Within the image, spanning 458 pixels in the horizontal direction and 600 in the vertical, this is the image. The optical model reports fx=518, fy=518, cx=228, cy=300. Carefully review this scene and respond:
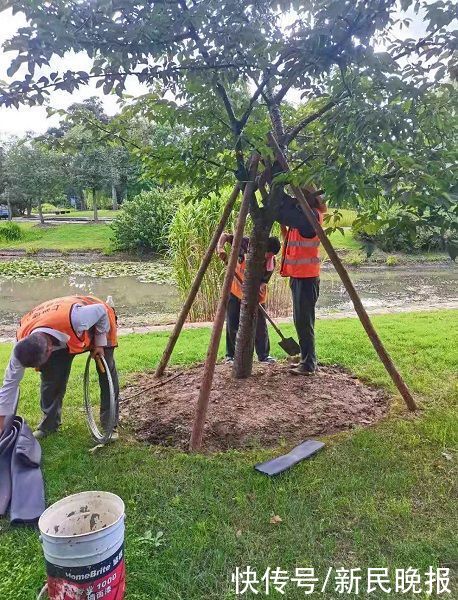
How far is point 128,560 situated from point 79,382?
261 cm

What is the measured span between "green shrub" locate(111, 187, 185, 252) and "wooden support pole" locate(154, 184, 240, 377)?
41.9 ft

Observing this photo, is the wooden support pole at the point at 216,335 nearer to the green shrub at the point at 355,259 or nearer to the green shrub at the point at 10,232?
the green shrub at the point at 355,259

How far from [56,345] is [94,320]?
29 centimetres

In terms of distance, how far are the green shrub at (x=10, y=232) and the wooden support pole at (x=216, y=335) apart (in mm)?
19890

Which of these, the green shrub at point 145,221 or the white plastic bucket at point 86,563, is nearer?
the white plastic bucket at point 86,563

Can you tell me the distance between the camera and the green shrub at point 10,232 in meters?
21.5

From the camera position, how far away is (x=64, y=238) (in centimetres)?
2159

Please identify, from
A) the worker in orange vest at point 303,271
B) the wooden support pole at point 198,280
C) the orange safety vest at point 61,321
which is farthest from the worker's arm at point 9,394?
the worker in orange vest at point 303,271

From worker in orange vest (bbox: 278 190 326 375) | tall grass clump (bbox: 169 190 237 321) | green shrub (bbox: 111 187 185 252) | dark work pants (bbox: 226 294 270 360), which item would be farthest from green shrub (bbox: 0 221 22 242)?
worker in orange vest (bbox: 278 190 326 375)

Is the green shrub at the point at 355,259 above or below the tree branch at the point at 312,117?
below

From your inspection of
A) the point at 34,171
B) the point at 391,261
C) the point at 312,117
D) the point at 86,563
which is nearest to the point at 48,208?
the point at 34,171

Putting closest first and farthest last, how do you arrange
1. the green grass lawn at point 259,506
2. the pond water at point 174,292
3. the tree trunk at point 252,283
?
1. the green grass lawn at point 259,506
2. the tree trunk at point 252,283
3. the pond water at point 174,292

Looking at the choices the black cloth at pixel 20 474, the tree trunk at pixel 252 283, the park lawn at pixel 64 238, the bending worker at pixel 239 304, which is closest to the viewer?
the black cloth at pixel 20 474

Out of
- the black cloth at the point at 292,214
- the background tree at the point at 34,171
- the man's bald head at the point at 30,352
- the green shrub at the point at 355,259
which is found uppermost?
the background tree at the point at 34,171
